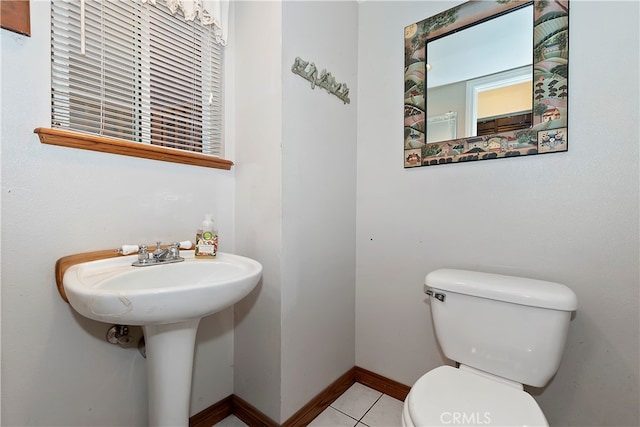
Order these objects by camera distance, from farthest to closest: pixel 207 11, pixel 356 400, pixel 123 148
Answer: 1. pixel 356 400
2. pixel 207 11
3. pixel 123 148

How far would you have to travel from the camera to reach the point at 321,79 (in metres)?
1.32

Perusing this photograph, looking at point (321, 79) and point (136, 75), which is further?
point (321, 79)

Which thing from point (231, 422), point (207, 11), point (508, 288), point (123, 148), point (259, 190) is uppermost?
point (207, 11)

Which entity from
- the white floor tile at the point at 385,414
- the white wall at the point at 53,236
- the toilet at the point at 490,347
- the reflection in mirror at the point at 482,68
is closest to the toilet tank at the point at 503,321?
the toilet at the point at 490,347

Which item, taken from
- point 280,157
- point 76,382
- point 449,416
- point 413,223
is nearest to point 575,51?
point 413,223

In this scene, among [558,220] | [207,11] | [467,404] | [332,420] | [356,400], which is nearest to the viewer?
[467,404]

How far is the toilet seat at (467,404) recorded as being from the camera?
29.2 inches

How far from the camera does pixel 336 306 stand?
148 cm

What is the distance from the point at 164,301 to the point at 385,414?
1229 millimetres

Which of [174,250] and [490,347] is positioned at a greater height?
[174,250]

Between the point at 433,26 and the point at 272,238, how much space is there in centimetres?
129

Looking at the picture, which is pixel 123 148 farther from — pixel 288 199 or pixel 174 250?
pixel 288 199

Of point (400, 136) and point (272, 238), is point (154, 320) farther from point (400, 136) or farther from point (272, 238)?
point (400, 136)

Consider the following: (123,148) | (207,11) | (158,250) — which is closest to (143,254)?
(158,250)
